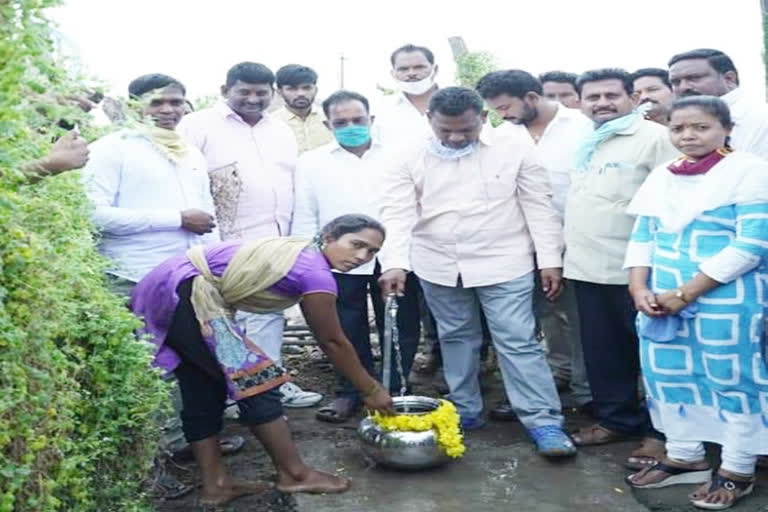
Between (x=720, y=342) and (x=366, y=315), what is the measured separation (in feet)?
7.52

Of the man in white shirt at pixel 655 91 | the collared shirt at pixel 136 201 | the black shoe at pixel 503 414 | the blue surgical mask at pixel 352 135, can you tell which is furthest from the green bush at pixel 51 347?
the man in white shirt at pixel 655 91

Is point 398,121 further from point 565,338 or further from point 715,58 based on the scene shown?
point 715,58

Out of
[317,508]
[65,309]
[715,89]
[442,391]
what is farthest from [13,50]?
[442,391]

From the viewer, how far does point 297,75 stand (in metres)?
6.32

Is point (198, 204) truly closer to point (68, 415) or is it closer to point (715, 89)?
point (68, 415)

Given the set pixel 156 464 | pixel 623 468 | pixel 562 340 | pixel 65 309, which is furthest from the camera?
pixel 562 340

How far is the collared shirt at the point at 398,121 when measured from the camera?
19.8 ft

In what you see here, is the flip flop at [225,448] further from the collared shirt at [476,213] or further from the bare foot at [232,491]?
the collared shirt at [476,213]

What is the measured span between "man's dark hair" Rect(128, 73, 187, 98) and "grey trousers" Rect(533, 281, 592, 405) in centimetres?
253

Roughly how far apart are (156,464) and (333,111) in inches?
98.0

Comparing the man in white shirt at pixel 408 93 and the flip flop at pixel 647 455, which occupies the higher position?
the man in white shirt at pixel 408 93

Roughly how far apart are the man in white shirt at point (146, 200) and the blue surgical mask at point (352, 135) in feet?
3.31

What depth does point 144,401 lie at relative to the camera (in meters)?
3.17

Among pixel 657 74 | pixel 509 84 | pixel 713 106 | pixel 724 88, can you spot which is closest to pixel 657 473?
pixel 713 106
